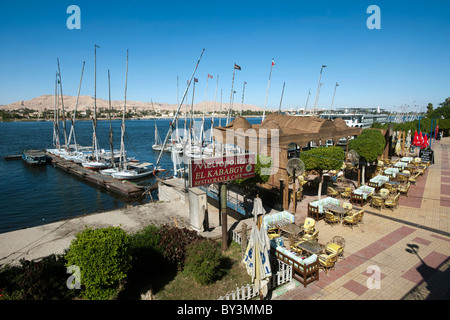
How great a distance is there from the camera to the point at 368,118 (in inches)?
3046

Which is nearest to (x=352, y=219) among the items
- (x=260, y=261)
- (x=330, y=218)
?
(x=330, y=218)

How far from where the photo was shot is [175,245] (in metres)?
9.36

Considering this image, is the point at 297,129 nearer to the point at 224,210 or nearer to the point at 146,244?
the point at 224,210

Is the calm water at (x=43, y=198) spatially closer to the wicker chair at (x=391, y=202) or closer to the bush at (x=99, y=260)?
the bush at (x=99, y=260)

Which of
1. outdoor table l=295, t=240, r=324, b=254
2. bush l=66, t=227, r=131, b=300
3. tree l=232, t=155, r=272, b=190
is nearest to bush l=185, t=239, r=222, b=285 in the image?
bush l=66, t=227, r=131, b=300

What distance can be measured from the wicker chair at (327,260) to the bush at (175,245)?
16.4 ft

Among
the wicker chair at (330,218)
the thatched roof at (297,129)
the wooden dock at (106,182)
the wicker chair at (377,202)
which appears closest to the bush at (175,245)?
the wicker chair at (330,218)

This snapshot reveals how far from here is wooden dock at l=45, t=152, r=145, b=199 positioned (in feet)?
94.8

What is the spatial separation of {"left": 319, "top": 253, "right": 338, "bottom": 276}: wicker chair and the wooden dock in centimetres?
2437

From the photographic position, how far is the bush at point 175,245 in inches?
360

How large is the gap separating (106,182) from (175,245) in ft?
87.1
